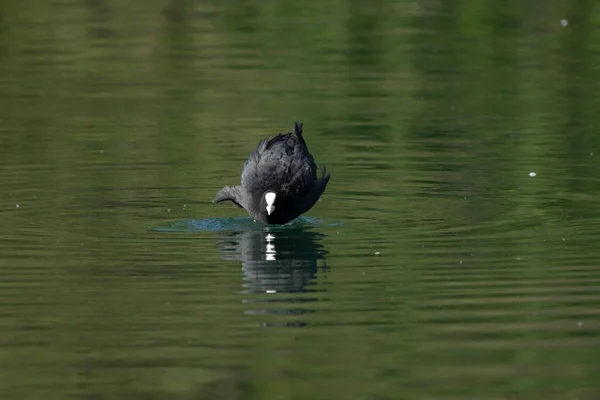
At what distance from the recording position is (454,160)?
1778 cm

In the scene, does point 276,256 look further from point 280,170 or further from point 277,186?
point 280,170

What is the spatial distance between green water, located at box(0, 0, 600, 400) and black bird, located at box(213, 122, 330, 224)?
27 cm

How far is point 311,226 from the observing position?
566 inches

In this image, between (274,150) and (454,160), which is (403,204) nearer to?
(274,150)

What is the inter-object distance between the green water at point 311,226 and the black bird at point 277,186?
27 centimetres

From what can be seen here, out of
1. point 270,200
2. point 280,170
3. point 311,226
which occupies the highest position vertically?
point 280,170

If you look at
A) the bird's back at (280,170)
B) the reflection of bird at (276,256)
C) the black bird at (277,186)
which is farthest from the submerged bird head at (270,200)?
the reflection of bird at (276,256)

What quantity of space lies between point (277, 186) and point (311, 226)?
2.09ft

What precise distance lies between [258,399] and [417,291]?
2.90 m

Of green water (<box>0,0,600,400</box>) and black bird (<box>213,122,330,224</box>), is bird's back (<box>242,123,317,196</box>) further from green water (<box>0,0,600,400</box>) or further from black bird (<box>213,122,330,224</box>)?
green water (<box>0,0,600,400</box>)

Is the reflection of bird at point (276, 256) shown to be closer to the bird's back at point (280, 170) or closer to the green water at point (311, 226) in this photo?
the green water at point (311, 226)

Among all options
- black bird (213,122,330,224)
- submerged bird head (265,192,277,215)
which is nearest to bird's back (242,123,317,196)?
black bird (213,122,330,224)

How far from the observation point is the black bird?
45.6 feet

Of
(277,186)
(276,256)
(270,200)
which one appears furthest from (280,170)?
(276,256)
